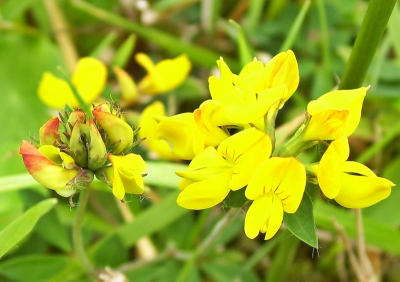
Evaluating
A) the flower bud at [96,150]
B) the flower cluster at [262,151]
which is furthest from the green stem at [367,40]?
the flower bud at [96,150]

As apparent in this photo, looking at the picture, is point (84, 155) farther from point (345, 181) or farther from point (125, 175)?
point (345, 181)

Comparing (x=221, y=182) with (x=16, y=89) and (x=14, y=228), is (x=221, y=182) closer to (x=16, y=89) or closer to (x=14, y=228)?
(x=14, y=228)

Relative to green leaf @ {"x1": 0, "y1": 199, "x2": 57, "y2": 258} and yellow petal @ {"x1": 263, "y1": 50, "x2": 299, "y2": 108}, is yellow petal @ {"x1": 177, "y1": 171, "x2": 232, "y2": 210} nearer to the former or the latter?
yellow petal @ {"x1": 263, "y1": 50, "x2": 299, "y2": 108}

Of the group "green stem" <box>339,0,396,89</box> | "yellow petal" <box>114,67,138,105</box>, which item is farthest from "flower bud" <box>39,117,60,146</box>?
"yellow petal" <box>114,67,138,105</box>

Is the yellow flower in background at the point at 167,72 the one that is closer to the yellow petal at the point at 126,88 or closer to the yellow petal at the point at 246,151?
the yellow petal at the point at 126,88

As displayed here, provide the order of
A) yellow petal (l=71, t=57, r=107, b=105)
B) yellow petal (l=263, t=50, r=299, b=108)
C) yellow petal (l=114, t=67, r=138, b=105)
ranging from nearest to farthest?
yellow petal (l=263, t=50, r=299, b=108)
yellow petal (l=71, t=57, r=107, b=105)
yellow petal (l=114, t=67, r=138, b=105)

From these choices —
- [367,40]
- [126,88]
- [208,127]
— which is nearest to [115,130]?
[208,127]

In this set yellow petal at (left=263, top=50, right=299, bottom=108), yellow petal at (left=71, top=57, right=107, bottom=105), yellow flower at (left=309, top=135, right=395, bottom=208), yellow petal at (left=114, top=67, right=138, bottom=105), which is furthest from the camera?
yellow petal at (left=114, top=67, right=138, bottom=105)
